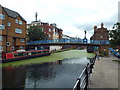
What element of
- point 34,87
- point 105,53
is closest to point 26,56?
point 34,87

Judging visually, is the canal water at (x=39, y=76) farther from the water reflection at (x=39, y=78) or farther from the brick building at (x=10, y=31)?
the brick building at (x=10, y=31)

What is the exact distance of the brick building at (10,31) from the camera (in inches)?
941

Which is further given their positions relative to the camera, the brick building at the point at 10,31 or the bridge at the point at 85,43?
the bridge at the point at 85,43

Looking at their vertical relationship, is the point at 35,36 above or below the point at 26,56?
above

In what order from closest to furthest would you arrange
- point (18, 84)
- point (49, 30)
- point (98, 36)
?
point (18, 84), point (49, 30), point (98, 36)

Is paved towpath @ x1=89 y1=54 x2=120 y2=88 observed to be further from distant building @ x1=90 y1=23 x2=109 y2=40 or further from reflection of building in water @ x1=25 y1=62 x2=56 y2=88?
distant building @ x1=90 y1=23 x2=109 y2=40

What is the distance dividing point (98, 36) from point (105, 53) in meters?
29.7

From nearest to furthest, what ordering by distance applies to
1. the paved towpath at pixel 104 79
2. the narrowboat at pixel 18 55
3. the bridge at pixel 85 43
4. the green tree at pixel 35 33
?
the paved towpath at pixel 104 79 → the narrowboat at pixel 18 55 → the bridge at pixel 85 43 → the green tree at pixel 35 33

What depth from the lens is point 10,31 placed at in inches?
1014

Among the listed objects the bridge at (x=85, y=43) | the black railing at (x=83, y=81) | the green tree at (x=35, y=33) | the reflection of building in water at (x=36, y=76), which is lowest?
the reflection of building in water at (x=36, y=76)

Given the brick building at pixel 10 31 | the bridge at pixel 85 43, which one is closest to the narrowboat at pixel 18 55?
the brick building at pixel 10 31

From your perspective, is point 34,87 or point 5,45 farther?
point 5,45

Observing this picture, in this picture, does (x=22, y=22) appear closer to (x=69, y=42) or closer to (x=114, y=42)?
(x=69, y=42)

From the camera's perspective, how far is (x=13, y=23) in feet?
88.3
